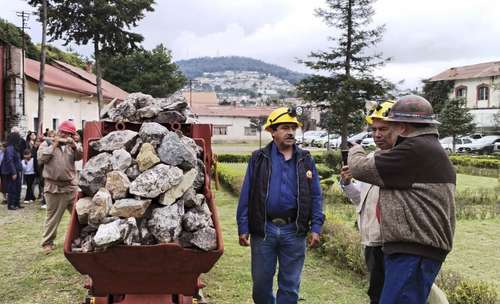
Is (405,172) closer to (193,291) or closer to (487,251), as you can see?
(193,291)

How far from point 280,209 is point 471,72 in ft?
169

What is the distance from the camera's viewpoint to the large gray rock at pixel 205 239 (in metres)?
3.85

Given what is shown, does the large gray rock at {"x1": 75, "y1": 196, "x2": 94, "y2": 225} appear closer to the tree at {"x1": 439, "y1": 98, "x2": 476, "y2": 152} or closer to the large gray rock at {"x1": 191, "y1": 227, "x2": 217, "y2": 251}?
the large gray rock at {"x1": 191, "y1": 227, "x2": 217, "y2": 251}

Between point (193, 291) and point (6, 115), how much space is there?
18.3 metres

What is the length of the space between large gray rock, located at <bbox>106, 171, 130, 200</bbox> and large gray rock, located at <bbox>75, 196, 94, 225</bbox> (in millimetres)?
172

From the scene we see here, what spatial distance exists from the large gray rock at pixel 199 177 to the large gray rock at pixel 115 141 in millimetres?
560

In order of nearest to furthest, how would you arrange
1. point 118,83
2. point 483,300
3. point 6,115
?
1. point 483,300
2. point 6,115
3. point 118,83

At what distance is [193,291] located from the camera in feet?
13.1

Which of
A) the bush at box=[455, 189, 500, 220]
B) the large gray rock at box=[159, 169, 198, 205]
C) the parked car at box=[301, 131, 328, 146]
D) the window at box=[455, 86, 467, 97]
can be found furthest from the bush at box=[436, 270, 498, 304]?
the window at box=[455, 86, 467, 97]

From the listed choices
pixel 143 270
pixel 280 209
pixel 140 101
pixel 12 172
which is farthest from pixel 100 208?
pixel 12 172

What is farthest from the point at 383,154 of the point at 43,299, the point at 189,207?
the point at 43,299

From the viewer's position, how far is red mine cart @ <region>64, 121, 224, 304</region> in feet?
12.1

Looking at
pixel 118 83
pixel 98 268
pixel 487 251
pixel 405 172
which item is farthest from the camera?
pixel 118 83

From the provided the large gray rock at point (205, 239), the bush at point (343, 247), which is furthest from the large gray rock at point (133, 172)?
the bush at point (343, 247)
